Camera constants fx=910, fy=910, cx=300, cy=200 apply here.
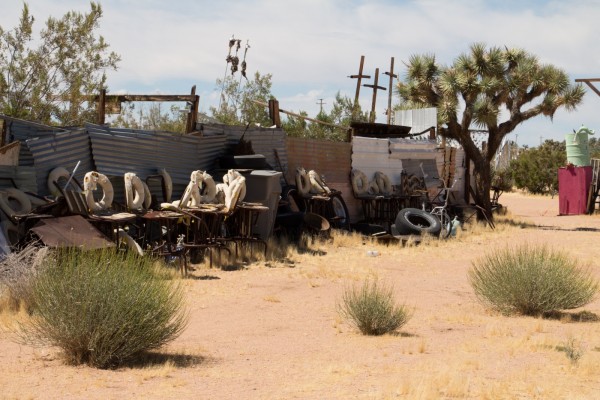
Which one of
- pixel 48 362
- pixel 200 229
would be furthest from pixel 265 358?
pixel 200 229

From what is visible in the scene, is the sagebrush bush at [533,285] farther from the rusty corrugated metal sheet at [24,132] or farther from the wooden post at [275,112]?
the wooden post at [275,112]

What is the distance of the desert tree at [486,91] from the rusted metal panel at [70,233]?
54.0ft

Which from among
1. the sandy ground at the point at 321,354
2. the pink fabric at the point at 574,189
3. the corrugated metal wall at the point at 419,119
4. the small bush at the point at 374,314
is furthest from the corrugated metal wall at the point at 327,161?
the pink fabric at the point at 574,189

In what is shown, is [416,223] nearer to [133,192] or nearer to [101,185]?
[133,192]

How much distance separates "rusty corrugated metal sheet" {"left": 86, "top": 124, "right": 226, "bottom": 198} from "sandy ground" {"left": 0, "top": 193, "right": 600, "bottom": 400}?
301 cm

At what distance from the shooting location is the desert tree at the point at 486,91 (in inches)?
1068

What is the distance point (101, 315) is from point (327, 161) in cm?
1478

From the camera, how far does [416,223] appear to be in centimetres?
2202

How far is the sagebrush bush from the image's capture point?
35.9 ft

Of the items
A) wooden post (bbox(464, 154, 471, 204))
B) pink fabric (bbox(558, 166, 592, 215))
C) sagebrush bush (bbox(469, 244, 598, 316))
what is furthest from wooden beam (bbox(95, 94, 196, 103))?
pink fabric (bbox(558, 166, 592, 215))

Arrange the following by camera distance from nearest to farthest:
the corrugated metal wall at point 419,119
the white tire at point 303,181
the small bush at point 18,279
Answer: the small bush at point 18,279, the white tire at point 303,181, the corrugated metal wall at point 419,119

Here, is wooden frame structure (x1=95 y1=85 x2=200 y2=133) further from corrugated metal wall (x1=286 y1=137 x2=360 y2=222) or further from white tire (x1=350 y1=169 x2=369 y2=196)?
white tire (x1=350 y1=169 x2=369 y2=196)

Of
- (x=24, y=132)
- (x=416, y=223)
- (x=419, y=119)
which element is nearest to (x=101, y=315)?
(x=24, y=132)

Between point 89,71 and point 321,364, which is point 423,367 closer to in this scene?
point 321,364
